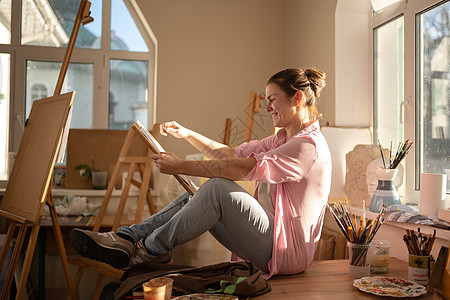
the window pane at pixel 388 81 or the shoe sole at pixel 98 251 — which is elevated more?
the window pane at pixel 388 81

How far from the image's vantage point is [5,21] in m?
3.58

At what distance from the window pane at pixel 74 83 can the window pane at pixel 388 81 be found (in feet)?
7.11

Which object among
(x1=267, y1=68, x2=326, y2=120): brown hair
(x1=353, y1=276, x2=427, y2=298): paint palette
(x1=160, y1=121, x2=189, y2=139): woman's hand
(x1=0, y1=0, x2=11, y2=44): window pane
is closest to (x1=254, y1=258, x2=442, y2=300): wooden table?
(x1=353, y1=276, x2=427, y2=298): paint palette

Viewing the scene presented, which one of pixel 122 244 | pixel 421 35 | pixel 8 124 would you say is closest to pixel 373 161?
pixel 421 35

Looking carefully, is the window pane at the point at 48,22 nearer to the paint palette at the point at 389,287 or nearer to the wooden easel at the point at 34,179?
the wooden easel at the point at 34,179

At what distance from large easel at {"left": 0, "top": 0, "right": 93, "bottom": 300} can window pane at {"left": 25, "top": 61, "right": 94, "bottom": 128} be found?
955mm

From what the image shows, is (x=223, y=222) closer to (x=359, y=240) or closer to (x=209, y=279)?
(x=209, y=279)

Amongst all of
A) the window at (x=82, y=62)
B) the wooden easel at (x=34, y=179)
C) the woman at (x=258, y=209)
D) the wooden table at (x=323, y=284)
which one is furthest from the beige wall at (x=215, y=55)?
the wooden table at (x=323, y=284)

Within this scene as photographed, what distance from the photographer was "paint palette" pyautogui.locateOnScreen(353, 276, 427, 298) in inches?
61.0

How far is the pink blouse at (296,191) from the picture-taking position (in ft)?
5.57

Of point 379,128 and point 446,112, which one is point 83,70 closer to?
point 379,128

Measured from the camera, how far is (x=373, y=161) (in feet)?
7.73

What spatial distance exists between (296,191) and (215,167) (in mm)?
332

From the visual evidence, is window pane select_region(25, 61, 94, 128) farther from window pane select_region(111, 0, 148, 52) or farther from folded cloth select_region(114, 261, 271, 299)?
folded cloth select_region(114, 261, 271, 299)
